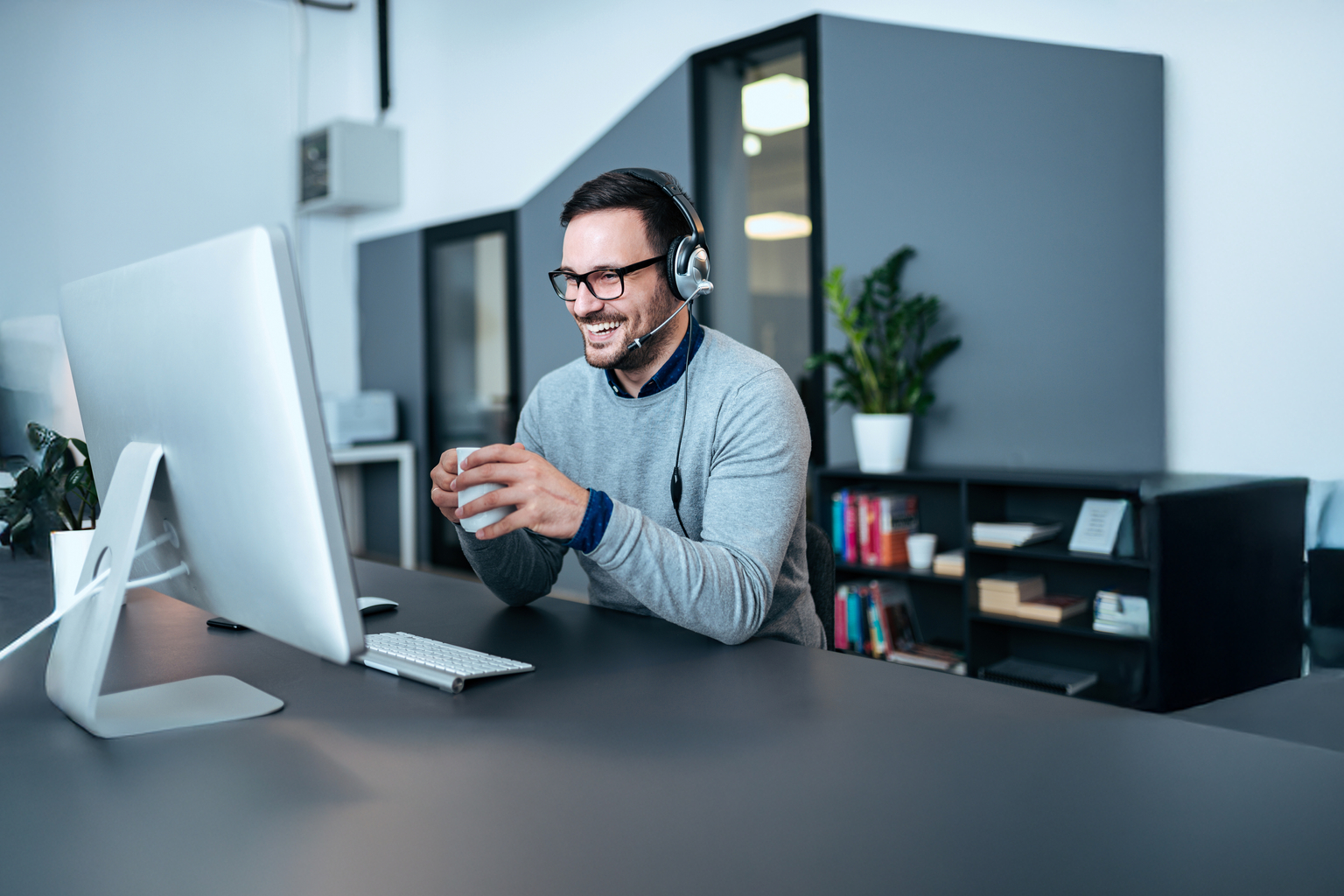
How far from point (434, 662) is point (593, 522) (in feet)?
0.77

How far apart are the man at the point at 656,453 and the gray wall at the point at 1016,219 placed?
1.86 metres

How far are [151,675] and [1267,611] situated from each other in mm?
2667

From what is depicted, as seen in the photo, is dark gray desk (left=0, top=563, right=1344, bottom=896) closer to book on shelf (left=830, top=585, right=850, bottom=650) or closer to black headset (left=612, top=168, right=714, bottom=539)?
black headset (left=612, top=168, right=714, bottom=539)

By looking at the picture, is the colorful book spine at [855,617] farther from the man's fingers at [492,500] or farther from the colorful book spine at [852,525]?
the man's fingers at [492,500]

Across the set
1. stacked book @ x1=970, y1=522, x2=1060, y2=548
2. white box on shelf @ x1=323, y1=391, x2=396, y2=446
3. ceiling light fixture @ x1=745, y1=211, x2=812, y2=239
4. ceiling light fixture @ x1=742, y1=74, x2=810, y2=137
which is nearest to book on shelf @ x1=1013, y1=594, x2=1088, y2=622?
stacked book @ x1=970, y1=522, x2=1060, y2=548

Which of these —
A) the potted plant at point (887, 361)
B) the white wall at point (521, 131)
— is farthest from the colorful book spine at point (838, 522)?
the white wall at point (521, 131)

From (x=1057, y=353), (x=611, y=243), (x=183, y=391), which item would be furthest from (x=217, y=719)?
(x=1057, y=353)

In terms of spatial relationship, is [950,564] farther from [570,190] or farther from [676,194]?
[570,190]

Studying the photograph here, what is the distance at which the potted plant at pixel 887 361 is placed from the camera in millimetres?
3176

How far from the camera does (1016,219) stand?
10.2 feet

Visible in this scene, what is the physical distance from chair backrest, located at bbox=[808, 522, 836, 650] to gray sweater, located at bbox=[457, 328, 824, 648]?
0.13 ft

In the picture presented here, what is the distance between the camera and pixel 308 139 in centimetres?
551

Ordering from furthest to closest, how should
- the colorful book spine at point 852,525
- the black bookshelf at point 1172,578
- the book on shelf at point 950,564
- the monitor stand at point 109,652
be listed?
the colorful book spine at point 852,525 < the book on shelf at point 950,564 < the black bookshelf at point 1172,578 < the monitor stand at point 109,652

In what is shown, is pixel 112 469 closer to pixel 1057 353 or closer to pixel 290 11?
pixel 1057 353
